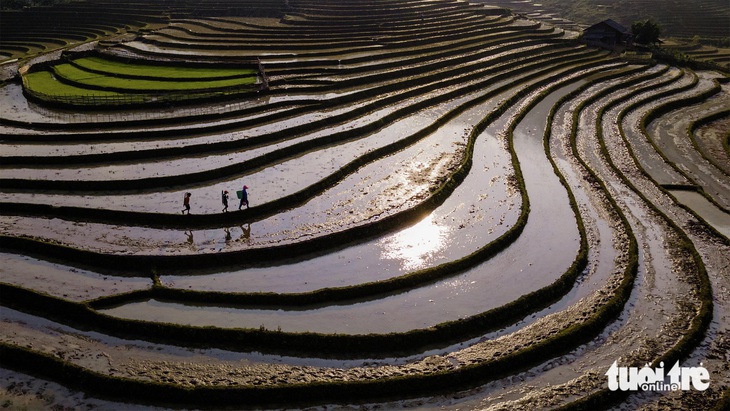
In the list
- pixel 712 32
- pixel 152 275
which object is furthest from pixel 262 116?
pixel 712 32

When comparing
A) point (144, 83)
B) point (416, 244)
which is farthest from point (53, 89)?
point (416, 244)

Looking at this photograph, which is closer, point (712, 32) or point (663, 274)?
point (663, 274)

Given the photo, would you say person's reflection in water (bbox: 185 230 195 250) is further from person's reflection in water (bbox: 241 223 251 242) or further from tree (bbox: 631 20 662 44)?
tree (bbox: 631 20 662 44)

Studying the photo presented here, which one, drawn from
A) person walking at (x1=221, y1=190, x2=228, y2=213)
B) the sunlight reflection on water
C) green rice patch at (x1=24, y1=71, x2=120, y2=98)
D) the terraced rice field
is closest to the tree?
the terraced rice field

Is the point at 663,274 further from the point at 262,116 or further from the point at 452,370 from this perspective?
the point at 262,116

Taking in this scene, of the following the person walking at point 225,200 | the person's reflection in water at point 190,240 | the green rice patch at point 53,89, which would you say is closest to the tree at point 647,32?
the green rice patch at point 53,89

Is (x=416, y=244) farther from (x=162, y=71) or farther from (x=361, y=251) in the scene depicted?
(x=162, y=71)

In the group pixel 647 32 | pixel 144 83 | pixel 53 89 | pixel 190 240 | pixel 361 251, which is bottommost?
pixel 361 251
